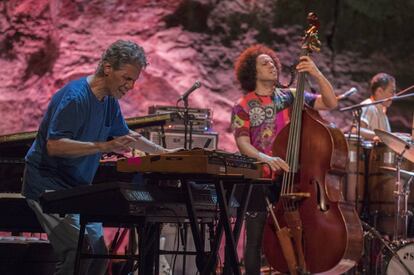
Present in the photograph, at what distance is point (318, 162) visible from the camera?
200 inches

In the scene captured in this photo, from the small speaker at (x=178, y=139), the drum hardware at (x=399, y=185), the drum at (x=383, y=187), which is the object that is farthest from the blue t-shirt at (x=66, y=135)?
the drum at (x=383, y=187)

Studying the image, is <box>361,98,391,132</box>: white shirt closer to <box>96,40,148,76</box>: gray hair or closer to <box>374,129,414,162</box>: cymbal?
<box>374,129,414,162</box>: cymbal

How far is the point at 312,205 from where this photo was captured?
506 cm

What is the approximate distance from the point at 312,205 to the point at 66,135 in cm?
206

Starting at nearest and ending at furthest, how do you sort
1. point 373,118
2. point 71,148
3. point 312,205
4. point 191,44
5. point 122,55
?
point 71,148 → point 122,55 → point 312,205 → point 373,118 → point 191,44

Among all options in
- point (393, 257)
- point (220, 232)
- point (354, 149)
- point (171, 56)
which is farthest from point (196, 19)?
point (220, 232)

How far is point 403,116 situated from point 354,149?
6.23 feet

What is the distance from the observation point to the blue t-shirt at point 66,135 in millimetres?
3676

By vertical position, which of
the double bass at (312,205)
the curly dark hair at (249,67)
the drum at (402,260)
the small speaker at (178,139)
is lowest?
the drum at (402,260)

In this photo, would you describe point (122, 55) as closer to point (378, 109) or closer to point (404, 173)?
point (404, 173)

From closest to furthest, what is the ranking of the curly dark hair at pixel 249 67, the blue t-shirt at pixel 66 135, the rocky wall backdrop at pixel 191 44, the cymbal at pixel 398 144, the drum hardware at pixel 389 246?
the blue t-shirt at pixel 66 135
the curly dark hair at pixel 249 67
the drum hardware at pixel 389 246
the cymbal at pixel 398 144
the rocky wall backdrop at pixel 191 44

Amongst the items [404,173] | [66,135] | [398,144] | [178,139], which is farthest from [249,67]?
[66,135]

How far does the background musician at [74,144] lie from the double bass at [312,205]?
158cm

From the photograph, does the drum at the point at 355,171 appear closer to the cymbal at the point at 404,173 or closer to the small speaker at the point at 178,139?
the cymbal at the point at 404,173
